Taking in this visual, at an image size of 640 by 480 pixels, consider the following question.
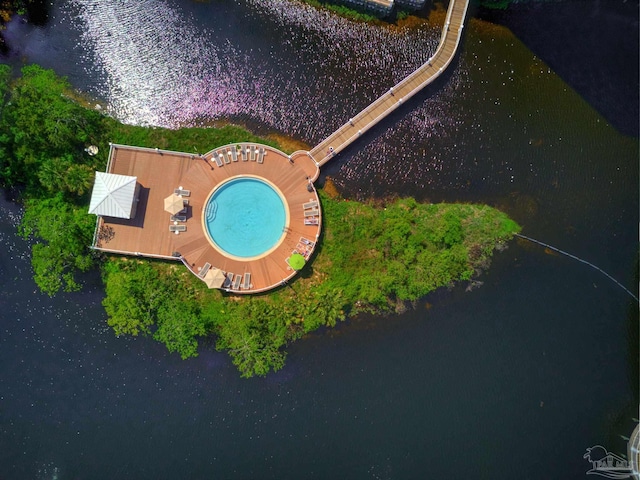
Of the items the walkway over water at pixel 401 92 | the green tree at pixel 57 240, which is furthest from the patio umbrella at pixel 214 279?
the walkway over water at pixel 401 92

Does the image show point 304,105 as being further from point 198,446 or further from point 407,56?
point 198,446

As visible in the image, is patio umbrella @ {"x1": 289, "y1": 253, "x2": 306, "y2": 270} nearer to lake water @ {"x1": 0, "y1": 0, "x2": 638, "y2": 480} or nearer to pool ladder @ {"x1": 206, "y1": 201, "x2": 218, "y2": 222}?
lake water @ {"x1": 0, "y1": 0, "x2": 638, "y2": 480}

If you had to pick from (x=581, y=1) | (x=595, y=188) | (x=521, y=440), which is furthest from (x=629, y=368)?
(x=581, y=1)

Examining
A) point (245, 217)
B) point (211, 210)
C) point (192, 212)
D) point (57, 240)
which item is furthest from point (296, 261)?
point (57, 240)

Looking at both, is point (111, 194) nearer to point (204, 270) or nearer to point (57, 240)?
point (57, 240)

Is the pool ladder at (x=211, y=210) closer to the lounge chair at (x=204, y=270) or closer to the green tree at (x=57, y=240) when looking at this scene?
the lounge chair at (x=204, y=270)

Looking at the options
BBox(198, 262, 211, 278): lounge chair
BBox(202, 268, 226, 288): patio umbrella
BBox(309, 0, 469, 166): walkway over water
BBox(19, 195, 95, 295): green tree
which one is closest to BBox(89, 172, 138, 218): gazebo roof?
BBox(19, 195, 95, 295): green tree
